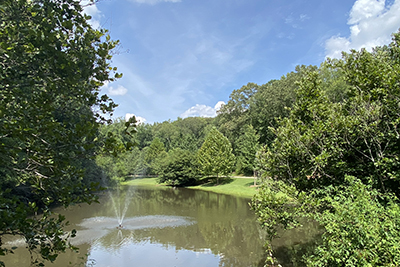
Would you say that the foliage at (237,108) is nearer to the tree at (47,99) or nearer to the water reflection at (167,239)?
the water reflection at (167,239)

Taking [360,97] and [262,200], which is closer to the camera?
[360,97]

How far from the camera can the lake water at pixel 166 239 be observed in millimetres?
12578

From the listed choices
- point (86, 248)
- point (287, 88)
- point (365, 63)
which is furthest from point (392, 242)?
point (287, 88)

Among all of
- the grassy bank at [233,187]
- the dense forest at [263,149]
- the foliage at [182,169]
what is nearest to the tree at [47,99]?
the dense forest at [263,149]

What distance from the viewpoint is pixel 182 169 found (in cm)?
4641

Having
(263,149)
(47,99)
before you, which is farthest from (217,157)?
(47,99)

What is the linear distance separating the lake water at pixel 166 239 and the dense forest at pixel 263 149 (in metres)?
3.78

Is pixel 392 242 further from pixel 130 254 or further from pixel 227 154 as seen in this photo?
pixel 227 154

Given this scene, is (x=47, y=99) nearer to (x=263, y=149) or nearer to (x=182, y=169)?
(x=263, y=149)

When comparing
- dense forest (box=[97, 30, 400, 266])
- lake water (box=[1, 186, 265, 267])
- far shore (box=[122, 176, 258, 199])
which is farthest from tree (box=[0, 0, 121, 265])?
far shore (box=[122, 176, 258, 199])

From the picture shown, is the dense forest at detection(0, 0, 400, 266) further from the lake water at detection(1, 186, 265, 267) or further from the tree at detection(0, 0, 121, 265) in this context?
the lake water at detection(1, 186, 265, 267)

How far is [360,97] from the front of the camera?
7035mm

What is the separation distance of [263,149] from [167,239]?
1010 cm

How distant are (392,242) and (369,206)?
31.4 inches
